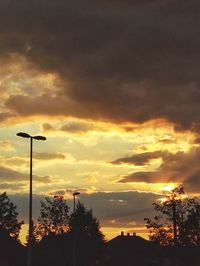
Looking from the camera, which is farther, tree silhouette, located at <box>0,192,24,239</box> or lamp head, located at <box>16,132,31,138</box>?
tree silhouette, located at <box>0,192,24,239</box>

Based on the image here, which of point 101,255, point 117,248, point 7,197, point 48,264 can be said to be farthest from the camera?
point 117,248

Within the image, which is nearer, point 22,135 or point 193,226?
point 22,135

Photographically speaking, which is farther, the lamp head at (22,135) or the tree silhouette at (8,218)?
the tree silhouette at (8,218)

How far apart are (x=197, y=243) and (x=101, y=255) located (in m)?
34.5

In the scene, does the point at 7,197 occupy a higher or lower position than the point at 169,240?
higher

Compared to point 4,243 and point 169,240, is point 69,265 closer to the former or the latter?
point 4,243

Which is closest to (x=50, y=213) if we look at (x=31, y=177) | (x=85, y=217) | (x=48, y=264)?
(x=48, y=264)

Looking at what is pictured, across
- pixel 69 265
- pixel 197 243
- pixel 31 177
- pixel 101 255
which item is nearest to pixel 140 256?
pixel 101 255

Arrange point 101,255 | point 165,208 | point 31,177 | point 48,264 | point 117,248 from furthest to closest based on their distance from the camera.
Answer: point 117,248
point 101,255
point 48,264
point 165,208
point 31,177

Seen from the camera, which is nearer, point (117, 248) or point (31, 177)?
point (31, 177)

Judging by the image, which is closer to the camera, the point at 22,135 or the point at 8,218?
the point at 22,135

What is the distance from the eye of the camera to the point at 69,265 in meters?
87.1

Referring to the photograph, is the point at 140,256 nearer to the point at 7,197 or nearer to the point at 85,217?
the point at 85,217

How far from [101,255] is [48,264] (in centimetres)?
2154
